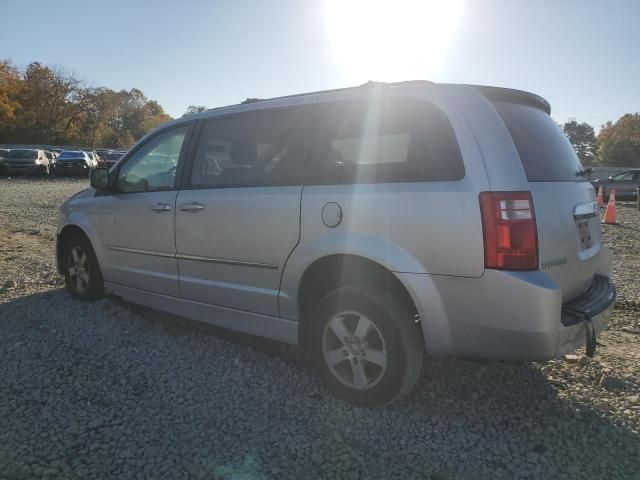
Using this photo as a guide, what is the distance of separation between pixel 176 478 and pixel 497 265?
6.13 ft

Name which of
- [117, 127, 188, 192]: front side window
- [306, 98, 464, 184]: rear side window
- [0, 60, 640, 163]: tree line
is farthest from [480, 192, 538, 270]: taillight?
[0, 60, 640, 163]: tree line

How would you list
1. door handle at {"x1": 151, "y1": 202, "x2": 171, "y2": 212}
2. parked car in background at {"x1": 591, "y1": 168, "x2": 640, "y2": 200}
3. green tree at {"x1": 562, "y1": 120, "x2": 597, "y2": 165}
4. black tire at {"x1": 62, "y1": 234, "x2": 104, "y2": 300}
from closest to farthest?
door handle at {"x1": 151, "y1": 202, "x2": 171, "y2": 212} < black tire at {"x1": 62, "y1": 234, "x2": 104, "y2": 300} < parked car in background at {"x1": 591, "y1": 168, "x2": 640, "y2": 200} < green tree at {"x1": 562, "y1": 120, "x2": 597, "y2": 165}

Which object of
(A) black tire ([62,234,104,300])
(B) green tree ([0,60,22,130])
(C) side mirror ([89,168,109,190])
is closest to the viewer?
(C) side mirror ([89,168,109,190])

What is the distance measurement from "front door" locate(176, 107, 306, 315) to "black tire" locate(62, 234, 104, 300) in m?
1.43

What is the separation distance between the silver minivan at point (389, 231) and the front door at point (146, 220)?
7cm

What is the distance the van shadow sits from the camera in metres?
2.56

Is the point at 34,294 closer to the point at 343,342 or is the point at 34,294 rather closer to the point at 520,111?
the point at 343,342

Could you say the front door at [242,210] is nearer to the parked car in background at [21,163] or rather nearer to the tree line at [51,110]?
the parked car in background at [21,163]

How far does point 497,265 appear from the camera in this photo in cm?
262

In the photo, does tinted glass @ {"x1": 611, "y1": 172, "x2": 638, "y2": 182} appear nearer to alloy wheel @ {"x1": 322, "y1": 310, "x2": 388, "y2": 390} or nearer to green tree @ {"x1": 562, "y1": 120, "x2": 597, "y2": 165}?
alloy wheel @ {"x1": 322, "y1": 310, "x2": 388, "y2": 390}

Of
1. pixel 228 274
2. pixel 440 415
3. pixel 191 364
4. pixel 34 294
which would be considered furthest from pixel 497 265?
pixel 34 294

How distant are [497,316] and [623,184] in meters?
23.1

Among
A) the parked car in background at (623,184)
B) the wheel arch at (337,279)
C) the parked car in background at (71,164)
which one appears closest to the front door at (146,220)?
the wheel arch at (337,279)

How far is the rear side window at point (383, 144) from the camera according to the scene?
287cm
